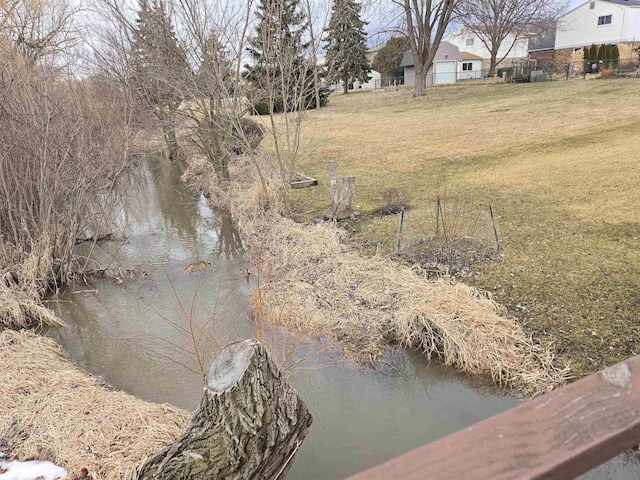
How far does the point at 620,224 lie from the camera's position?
22.6 ft

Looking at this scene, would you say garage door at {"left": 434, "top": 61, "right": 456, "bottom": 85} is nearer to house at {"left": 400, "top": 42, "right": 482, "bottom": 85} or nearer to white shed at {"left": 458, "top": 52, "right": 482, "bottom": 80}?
house at {"left": 400, "top": 42, "right": 482, "bottom": 85}

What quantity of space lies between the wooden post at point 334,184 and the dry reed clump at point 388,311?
1314 millimetres

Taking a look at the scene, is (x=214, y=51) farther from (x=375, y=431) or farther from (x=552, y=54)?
(x=552, y=54)

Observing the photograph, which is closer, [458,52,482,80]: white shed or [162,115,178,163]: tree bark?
[162,115,178,163]: tree bark

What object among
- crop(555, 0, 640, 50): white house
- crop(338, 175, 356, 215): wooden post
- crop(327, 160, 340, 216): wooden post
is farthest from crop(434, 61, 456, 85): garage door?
crop(327, 160, 340, 216): wooden post

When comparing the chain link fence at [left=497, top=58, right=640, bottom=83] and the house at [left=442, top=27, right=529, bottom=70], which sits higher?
the house at [left=442, top=27, right=529, bottom=70]

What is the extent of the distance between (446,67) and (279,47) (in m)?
40.2

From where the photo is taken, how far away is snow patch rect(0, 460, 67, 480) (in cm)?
320

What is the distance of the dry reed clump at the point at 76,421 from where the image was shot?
11.1 feet

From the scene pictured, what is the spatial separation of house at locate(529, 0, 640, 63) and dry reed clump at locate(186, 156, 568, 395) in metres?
33.9

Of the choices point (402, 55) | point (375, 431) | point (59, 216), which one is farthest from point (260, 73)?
point (402, 55)

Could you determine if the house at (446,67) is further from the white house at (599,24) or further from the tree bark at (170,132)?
the tree bark at (170,132)

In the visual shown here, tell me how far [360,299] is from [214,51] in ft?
18.7

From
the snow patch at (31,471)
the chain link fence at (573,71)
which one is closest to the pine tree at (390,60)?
the chain link fence at (573,71)
